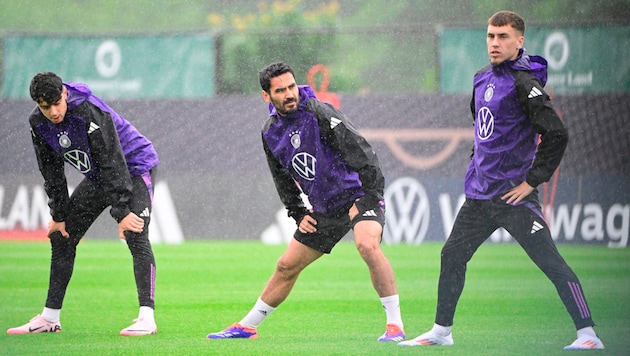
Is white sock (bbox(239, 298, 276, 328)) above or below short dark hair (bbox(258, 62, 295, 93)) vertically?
below

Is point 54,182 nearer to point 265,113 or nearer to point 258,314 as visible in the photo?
point 258,314

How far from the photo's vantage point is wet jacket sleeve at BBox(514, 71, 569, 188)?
24.7ft

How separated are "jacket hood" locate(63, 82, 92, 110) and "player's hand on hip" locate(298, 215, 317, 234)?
1.94 metres

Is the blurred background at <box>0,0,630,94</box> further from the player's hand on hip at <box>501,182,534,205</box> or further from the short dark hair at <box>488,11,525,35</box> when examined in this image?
the player's hand on hip at <box>501,182,534,205</box>

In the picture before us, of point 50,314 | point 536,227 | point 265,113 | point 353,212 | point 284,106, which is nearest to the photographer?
point 536,227

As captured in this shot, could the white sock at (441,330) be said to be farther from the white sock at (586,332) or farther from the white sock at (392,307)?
the white sock at (586,332)

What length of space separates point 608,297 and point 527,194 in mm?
4859

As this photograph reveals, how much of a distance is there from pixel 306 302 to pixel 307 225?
3699mm

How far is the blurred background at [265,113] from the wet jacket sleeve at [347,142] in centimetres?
1220

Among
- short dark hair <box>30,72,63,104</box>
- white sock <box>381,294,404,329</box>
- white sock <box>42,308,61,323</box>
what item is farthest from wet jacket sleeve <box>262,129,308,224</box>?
white sock <box>42,308,61,323</box>

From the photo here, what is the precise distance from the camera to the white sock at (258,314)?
8641 millimetres

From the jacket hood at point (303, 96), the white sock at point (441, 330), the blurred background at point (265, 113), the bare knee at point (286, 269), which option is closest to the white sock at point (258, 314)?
the bare knee at point (286, 269)

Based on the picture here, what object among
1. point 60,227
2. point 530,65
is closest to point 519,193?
point 530,65

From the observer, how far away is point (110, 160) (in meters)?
8.67
